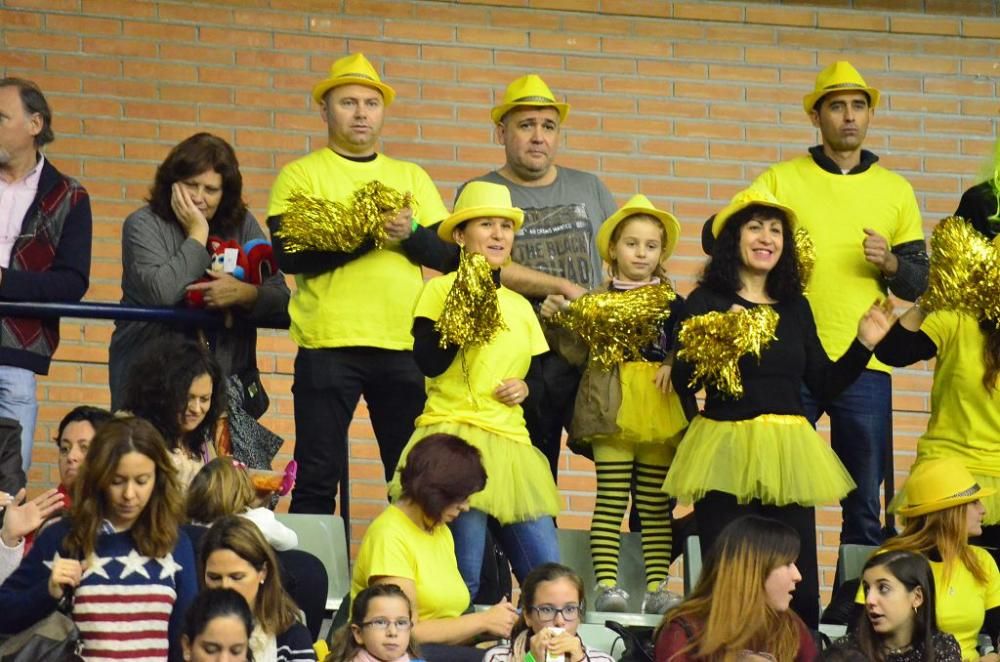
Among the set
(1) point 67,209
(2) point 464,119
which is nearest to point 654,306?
(1) point 67,209

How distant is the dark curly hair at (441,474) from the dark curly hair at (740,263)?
1138 millimetres

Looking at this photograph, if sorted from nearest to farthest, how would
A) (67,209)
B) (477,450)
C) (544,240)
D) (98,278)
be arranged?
(477,450)
(67,209)
(544,240)
(98,278)

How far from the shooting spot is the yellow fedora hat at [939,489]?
A: 6.57 meters

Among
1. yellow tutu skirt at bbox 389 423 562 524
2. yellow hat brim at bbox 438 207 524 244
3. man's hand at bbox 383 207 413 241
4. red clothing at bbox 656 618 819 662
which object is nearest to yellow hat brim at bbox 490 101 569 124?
yellow hat brim at bbox 438 207 524 244

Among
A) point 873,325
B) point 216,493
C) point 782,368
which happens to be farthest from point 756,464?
point 216,493

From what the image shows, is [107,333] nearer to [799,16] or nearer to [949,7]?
[799,16]

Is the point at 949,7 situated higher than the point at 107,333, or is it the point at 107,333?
the point at 949,7

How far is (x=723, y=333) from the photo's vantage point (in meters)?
6.52

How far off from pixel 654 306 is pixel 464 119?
10.2ft

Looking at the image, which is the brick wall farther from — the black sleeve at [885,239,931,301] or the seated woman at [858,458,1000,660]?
the seated woman at [858,458,1000,660]

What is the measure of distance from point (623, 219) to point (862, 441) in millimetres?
1132

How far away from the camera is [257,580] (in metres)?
5.59

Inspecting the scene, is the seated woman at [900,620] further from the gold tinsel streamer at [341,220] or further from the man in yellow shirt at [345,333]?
the gold tinsel streamer at [341,220]

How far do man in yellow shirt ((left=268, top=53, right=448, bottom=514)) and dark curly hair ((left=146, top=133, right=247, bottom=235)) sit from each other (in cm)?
15
